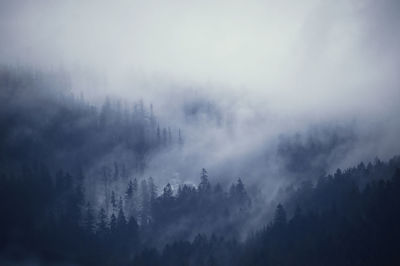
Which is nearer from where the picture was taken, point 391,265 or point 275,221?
point 391,265

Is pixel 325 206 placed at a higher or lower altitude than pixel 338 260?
higher

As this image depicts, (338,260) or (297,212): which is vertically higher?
(297,212)

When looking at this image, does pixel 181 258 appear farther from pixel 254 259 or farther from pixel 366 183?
pixel 366 183

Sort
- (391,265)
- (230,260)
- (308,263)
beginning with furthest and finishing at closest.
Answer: (230,260), (308,263), (391,265)

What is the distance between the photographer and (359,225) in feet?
562

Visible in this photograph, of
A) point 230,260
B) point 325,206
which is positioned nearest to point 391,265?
point 325,206

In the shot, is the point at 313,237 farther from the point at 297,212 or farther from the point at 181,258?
the point at 181,258

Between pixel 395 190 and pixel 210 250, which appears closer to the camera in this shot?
pixel 395 190

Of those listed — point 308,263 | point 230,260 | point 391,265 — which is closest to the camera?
point 391,265

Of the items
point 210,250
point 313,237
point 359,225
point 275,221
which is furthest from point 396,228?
point 210,250

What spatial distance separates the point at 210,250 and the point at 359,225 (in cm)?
5023

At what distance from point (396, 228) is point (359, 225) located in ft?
33.1

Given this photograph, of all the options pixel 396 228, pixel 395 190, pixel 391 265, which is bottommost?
pixel 391 265

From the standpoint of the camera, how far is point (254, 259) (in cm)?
17900
